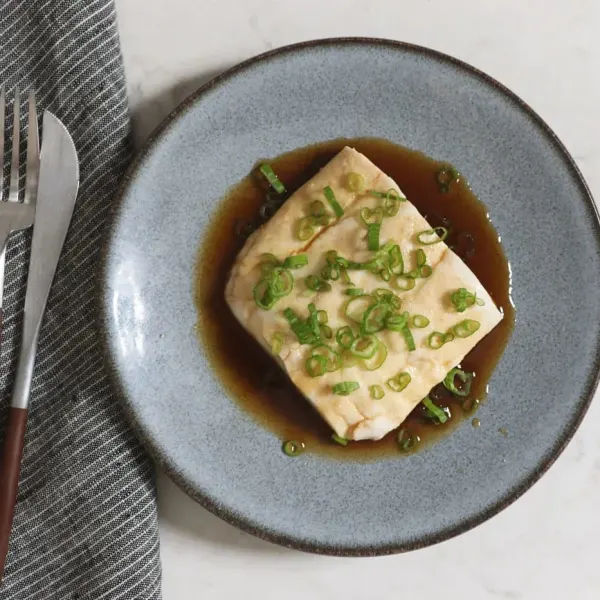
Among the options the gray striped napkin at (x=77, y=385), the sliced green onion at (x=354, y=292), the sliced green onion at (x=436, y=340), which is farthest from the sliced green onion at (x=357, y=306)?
the gray striped napkin at (x=77, y=385)

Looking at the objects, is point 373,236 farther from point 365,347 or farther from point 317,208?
point 365,347

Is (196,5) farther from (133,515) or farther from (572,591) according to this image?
(572,591)

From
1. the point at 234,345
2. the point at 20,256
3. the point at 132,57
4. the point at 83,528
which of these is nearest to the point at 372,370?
the point at 234,345

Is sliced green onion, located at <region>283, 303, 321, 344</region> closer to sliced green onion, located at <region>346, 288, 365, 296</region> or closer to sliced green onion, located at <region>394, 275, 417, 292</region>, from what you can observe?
sliced green onion, located at <region>346, 288, 365, 296</region>

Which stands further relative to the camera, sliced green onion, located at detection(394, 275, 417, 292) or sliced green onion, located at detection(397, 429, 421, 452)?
sliced green onion, located at detection(397, 429, 421, 452)

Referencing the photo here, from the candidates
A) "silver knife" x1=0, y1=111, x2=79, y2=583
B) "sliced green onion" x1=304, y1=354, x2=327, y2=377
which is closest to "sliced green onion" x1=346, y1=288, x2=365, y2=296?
"sliced green onion" x1=304, y1=354, x2=327, y2=377

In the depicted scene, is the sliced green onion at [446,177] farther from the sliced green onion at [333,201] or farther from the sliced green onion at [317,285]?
the sliced green onion at [317,285]

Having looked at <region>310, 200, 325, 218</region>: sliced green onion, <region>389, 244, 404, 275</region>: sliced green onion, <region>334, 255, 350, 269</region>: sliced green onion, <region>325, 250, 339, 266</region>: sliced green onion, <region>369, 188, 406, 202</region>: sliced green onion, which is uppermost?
<region>310, 200, 325, 218</region>: sliced green onion

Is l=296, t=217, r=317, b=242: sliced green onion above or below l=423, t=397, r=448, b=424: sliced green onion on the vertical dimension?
above
